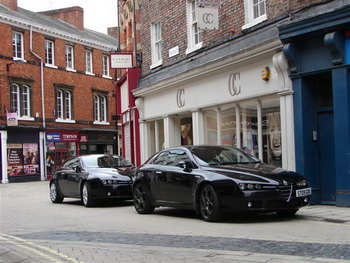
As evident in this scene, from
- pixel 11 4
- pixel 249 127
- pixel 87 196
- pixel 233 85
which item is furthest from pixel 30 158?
pixel 249 127

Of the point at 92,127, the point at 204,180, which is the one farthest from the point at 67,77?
the point at 204,180

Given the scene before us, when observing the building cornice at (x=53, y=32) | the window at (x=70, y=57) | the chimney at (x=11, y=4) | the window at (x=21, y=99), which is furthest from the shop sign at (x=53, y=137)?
the chimney at (x=11, y=4)

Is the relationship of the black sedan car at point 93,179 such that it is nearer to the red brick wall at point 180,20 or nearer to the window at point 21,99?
the red brick wall at point 180,20

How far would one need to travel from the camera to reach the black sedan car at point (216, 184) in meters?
8.33

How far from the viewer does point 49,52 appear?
38.2 metres

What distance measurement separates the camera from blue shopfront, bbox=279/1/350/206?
10.3 meters

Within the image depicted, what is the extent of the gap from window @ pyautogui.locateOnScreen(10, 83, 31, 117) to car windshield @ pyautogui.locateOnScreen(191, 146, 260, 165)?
26915 millimetres

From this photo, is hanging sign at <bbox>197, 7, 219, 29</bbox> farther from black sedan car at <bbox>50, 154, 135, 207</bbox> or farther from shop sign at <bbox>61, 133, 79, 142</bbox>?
shop sign at <bbox>61, 133, 79, 142</bbox>

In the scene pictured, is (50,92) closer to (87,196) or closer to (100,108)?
(100,108)

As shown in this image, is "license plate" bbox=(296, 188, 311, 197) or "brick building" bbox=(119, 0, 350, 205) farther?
"brick building" bbox=(119, 0, 350, 205)

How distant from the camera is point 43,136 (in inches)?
1436

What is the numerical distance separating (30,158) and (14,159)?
1.44 metres

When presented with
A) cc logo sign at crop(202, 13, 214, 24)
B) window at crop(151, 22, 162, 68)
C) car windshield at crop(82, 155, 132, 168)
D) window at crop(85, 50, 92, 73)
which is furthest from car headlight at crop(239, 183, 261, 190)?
window at crop(85, 50, 92, 73)

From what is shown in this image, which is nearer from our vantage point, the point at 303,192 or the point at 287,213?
the point at 303,192
